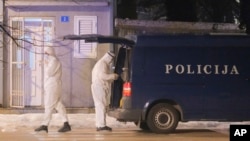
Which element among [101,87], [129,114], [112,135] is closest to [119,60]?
[101,87]

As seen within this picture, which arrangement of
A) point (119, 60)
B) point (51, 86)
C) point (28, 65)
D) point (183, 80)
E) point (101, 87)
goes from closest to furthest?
point (183, 80) < point (51, 86) < point (101, 87) < point (119, 60) < point (28, 65)

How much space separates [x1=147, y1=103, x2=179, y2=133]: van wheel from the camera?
14.7 metres

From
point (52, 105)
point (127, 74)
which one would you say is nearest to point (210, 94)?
point (127, 74)

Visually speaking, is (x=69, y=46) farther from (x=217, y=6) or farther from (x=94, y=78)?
(x=217, y=6)

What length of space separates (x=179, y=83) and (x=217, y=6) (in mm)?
16500

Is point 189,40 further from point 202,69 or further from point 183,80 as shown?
point 183,80

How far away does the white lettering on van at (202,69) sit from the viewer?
48.3ft

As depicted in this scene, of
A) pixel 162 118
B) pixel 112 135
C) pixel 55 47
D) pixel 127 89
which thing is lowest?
pixel 112 135

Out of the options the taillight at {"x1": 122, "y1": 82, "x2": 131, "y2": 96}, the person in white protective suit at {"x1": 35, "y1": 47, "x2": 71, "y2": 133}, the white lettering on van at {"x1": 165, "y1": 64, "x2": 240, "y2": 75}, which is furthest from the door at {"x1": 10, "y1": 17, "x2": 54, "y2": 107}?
the white lettering on van at {"x1": 165, "y1": 64, "x2": 240, "y2": 75}

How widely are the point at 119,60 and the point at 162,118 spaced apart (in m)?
1.76

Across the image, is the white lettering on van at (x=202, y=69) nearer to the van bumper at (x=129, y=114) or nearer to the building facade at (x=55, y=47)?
the van bumper at (x=129, y=114)

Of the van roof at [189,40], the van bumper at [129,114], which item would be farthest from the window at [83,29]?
the van bumper at [129,114]

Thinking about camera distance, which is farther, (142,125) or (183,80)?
(142,125)

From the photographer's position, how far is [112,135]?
14570 mm
